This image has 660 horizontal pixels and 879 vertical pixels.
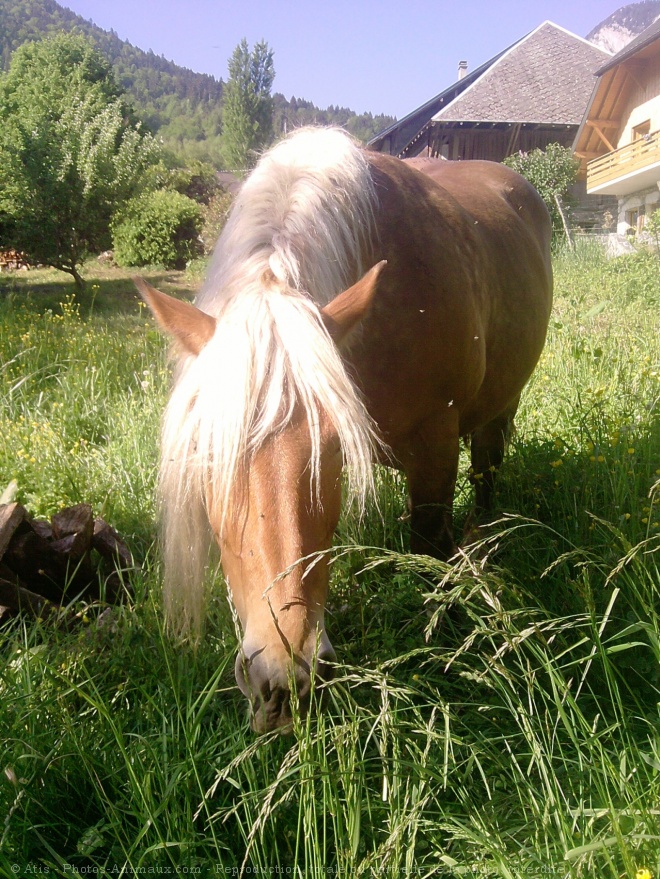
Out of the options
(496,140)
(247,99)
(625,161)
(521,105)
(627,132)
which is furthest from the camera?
(247,99)

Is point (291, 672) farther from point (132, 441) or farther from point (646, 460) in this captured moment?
point (132, 441)

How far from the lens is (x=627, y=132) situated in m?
24.9

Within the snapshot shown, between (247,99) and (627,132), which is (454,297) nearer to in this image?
(627,132)

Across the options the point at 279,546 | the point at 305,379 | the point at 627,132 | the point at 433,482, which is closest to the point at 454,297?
the point at 433,482

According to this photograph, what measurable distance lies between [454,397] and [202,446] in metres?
1.45

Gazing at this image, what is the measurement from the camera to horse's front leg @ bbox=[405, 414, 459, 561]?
104 inches

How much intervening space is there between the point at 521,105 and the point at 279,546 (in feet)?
104

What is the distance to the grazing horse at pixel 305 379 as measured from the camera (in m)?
1.45

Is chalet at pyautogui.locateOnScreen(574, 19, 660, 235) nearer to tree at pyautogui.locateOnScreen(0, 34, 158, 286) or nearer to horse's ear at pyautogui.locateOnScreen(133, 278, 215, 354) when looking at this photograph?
tree at pyautogui.locateOnScreen(0, 34, 158, 286)

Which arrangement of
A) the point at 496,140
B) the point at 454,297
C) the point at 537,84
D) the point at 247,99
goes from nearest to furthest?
the point at 454,297
the point at 496,140
the point at 537,84
the point at 247,99

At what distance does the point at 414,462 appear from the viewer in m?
2.69

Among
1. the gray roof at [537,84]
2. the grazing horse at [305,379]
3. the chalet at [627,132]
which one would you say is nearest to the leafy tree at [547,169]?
the chalet at [627,132]

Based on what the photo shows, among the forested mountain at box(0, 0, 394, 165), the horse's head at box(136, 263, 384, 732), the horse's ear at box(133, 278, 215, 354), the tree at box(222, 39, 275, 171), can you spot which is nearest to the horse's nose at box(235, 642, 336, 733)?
the horse's head at box(136, 263, 384, 732)

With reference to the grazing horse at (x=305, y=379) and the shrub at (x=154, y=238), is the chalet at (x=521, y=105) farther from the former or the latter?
the grazing horse at (x=305, y=379)
